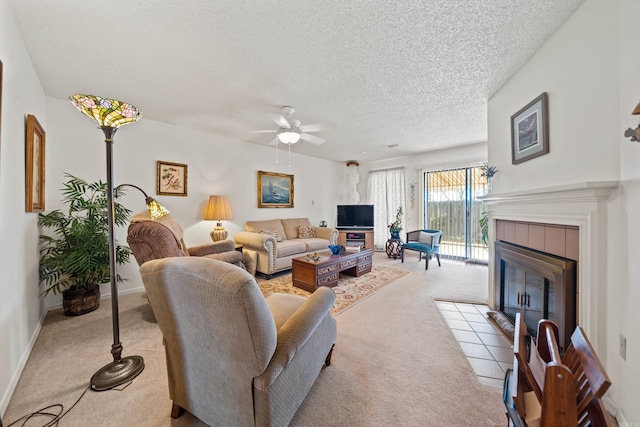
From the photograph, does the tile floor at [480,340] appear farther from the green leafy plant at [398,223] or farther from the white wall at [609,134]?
the green leafy plant at [398,223]

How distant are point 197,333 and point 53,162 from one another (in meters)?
3.21

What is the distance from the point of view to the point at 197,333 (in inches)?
41.7

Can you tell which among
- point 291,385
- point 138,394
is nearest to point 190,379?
point 291,385

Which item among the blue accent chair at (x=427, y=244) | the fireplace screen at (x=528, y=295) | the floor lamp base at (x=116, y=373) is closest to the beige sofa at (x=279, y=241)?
the blue accent chair at (x=427, y=244)

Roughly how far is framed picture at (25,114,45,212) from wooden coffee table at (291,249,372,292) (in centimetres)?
261

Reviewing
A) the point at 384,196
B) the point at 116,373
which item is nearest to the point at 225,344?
the point at 116,373

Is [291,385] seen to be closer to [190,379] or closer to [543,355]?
[190,379]

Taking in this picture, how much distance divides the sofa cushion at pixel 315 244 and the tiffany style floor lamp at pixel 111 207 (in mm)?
2929

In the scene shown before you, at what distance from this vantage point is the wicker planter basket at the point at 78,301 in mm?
2424

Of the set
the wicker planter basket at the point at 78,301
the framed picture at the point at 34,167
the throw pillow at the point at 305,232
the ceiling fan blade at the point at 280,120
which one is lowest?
the wicker planter basket at the point at 78,301

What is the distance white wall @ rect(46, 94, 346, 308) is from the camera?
107 inches

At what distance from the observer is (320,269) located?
309cm

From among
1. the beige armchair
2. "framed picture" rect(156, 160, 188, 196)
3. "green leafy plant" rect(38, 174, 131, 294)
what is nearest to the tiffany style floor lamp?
the beige armchair

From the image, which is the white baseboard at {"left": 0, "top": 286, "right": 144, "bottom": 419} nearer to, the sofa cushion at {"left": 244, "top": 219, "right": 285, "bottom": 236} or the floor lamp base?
the floor lamp base
